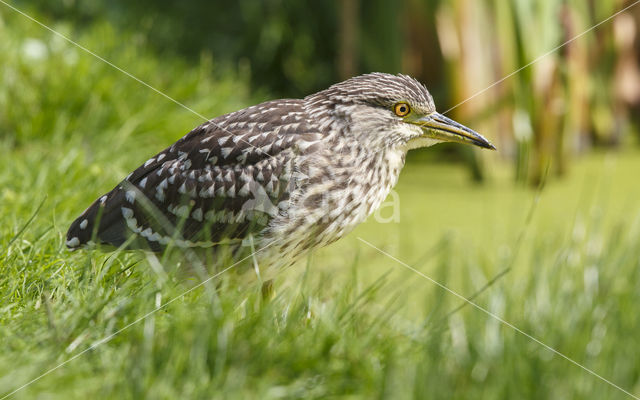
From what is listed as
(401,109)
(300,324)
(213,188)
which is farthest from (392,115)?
(300,324)

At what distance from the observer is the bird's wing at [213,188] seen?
2775 millimetres

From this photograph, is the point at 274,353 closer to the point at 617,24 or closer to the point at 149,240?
the point at 149,240

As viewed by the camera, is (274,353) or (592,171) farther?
(592,171)

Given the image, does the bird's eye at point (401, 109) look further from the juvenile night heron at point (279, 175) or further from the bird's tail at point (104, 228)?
the bird's tail at point (104, 228)

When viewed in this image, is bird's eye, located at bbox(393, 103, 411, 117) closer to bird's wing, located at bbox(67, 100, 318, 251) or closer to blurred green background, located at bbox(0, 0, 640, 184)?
bird's wing, located at bbox(67, 100, 318, 251)

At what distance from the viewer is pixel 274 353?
2127mm

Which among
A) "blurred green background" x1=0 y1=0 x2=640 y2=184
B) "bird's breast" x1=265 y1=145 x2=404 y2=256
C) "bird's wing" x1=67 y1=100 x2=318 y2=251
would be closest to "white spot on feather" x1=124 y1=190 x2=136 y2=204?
"bird's wing" x1=67 y1=100 x2=318 y2=251

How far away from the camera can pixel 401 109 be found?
9.75ft

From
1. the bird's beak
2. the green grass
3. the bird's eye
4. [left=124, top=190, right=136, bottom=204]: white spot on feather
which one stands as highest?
the bird's eye

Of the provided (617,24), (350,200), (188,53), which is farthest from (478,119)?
(350,200)

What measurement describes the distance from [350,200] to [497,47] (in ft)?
10.3

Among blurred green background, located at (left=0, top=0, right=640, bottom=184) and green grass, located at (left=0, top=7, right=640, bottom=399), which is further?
blurred green background, located at (left=0, top=0, right=640, bottom=184)

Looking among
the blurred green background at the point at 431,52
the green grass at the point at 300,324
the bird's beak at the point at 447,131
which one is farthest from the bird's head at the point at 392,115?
the blurred green background at the point at 431,52

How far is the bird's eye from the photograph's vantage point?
9.71 feet
